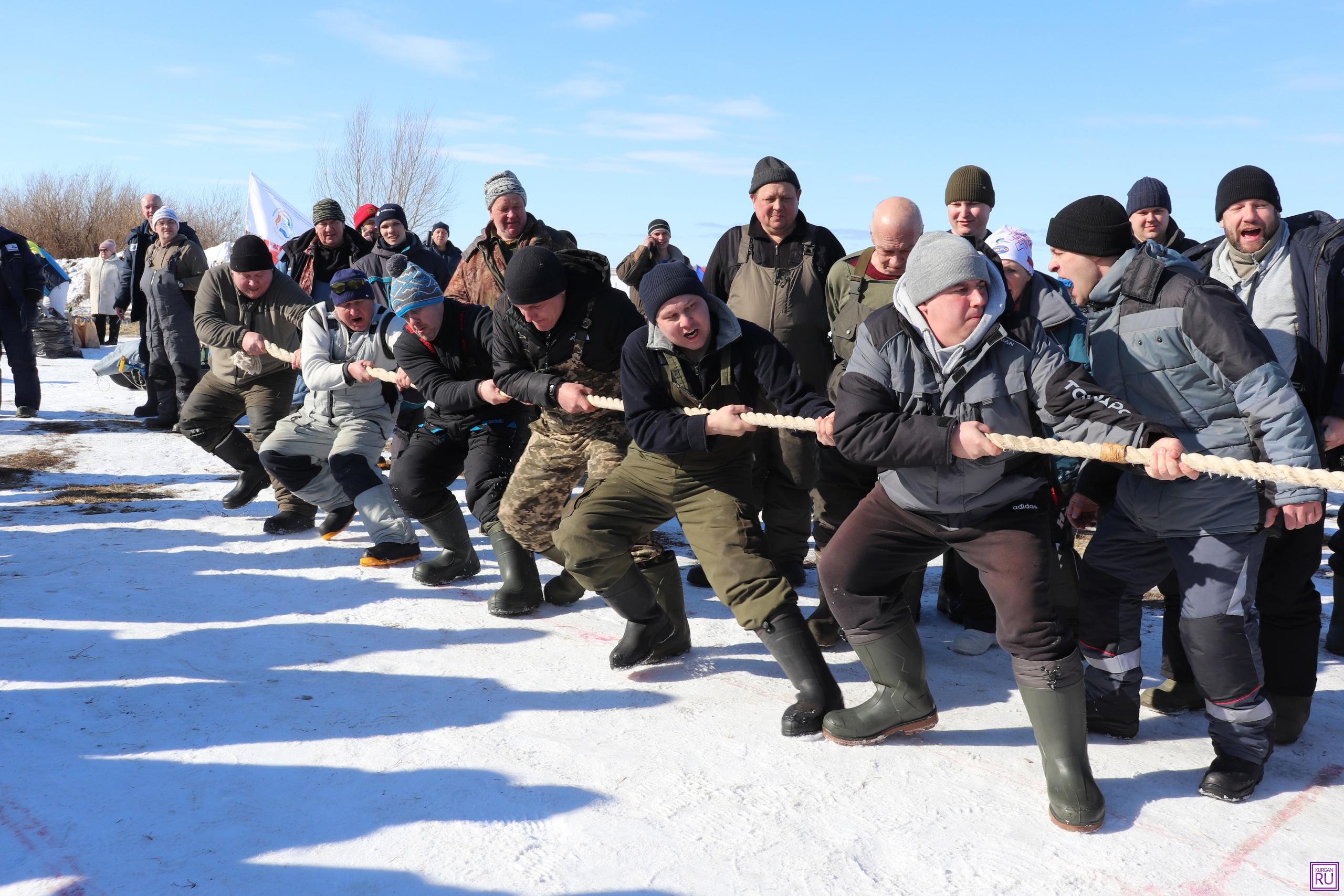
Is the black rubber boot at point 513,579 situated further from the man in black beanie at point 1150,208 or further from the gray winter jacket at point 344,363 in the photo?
the man in black beanie at point 1150,208

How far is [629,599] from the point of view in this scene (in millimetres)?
3910

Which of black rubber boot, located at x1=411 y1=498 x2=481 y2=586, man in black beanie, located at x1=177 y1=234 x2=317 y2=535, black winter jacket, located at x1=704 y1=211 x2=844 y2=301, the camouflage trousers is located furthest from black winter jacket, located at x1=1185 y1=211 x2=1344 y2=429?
man in black beanie, located at x1=177 y1=234 x2=317 y2=535

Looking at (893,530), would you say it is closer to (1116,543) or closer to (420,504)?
(1116,543)

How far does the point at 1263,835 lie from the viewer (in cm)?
277

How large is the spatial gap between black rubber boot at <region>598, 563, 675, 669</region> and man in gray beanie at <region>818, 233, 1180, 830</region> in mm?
1079

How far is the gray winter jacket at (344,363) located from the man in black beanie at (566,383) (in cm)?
117

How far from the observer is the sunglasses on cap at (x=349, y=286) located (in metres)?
5.32

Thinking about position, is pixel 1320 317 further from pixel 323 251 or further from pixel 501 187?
pixel 323 251

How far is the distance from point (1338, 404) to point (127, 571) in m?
5.68

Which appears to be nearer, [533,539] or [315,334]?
[533,539]

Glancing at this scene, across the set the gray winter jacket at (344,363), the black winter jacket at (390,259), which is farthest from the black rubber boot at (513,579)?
the black winter jacket at (390,259)

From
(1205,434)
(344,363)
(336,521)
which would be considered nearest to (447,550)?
(336,521)

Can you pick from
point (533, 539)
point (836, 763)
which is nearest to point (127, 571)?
point (533, 539)

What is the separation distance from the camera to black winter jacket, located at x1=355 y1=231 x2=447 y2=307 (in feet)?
21.6
